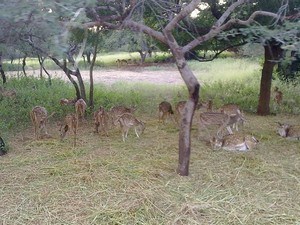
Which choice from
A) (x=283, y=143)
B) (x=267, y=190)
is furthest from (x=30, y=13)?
(x=283, y=143)

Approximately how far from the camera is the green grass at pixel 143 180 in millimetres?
4320

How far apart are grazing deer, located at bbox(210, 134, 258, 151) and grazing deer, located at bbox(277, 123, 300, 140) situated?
948mm

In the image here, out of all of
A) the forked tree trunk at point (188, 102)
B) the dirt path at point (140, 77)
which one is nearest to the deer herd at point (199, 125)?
the forked tree trunk at point (188, 102)

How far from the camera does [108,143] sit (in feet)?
22.9

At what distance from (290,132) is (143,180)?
10.9 ft

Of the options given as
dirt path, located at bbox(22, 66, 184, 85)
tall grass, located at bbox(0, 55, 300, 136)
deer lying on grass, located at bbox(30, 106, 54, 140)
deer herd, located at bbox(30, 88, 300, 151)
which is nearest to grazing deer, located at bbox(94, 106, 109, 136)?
deer herd, located at bbox(30, 88, 300, 151)

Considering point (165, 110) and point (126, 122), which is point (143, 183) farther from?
point (165, 110)

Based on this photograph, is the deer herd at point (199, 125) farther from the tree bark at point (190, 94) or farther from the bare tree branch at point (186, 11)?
the bare tree branch at point (186, 11)

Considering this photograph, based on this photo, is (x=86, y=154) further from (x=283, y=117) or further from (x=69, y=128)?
(x=283, y=117)

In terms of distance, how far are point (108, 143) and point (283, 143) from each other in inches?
116

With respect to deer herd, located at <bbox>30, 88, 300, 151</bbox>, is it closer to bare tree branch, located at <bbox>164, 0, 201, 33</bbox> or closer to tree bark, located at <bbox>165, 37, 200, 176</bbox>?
tree bark, located at <bbox>165, 37, 200, 176</bbox>

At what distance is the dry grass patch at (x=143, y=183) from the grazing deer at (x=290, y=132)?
20cm

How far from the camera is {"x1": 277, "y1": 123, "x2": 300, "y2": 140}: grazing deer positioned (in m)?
7.16

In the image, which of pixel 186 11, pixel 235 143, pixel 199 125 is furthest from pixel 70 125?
pixel 186 11
